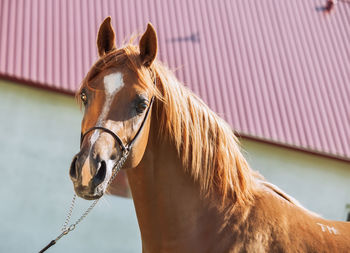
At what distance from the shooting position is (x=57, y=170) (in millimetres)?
7793

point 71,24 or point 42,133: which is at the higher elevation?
point 71,24

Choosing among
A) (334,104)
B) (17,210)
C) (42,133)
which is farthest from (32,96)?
(334,104)

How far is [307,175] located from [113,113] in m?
6.83

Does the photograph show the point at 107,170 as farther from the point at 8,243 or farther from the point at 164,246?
the point at 8,243

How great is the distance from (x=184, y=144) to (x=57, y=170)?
5.32m

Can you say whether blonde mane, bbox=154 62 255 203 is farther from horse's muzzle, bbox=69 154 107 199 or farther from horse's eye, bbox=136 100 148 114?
horse's muzzle, bbox=69 154 107 199

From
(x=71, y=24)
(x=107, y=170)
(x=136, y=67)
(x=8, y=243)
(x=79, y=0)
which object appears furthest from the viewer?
(x=79, y=0)

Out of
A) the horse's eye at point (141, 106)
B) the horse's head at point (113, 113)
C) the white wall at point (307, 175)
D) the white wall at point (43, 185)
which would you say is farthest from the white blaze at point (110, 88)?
the white wall at point (307, 175)

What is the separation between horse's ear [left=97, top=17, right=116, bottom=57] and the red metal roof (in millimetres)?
4848

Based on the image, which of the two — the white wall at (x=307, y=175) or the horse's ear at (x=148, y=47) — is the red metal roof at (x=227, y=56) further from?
the horse's ear at (x=148, y=47)

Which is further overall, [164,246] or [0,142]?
[0,142]

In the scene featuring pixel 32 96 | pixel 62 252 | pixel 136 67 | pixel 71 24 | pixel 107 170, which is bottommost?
pixel 62 252

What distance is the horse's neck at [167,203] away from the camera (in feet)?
9.33

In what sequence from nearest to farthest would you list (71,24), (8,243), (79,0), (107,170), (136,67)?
(107,170) → (136,67) → (8,243) → (71,24) → (79,0)
